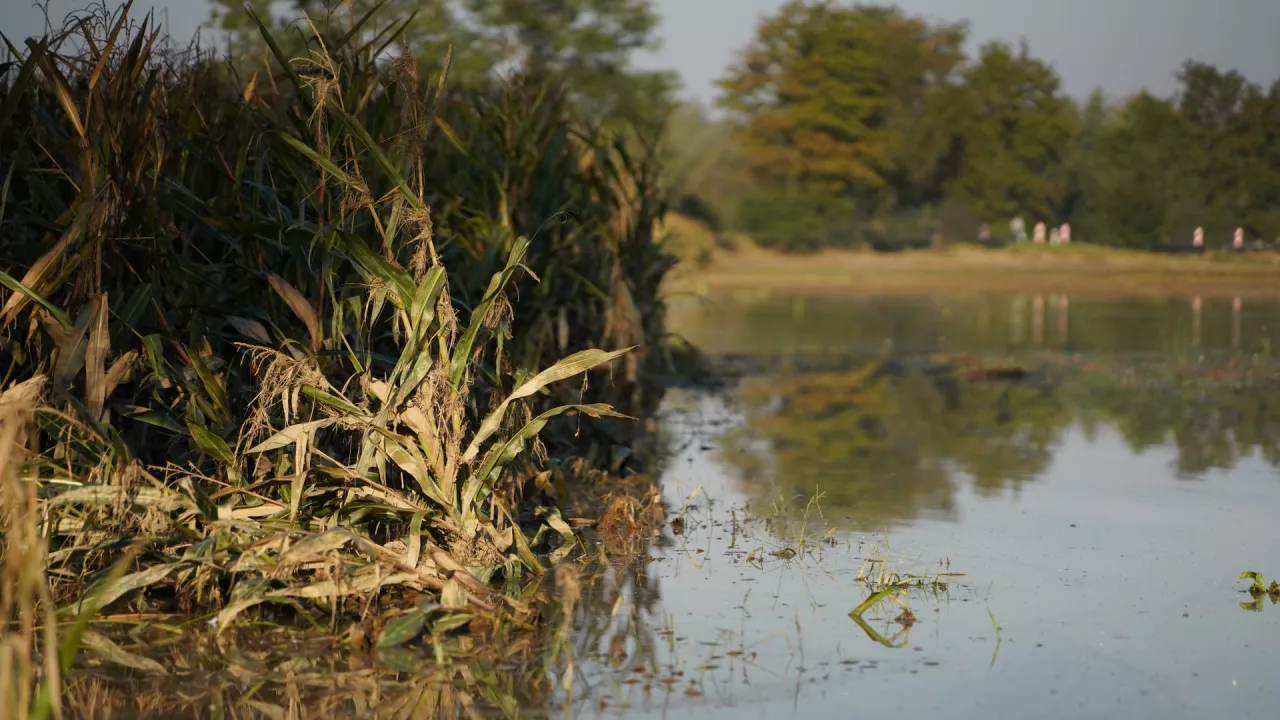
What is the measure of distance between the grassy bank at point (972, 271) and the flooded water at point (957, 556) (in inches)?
876

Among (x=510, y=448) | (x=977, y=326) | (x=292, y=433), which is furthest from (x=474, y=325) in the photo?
(x=977, y=326)

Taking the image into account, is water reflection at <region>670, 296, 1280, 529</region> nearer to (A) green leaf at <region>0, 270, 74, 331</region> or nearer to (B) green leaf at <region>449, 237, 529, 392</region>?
(B) green leaf at <region>449, 237, 529, 392</region>

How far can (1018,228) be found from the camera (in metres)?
56.8

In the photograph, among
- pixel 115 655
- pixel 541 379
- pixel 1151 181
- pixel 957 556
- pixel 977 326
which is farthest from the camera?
pixel 1151 181

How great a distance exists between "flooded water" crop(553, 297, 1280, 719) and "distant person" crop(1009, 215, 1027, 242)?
139ft

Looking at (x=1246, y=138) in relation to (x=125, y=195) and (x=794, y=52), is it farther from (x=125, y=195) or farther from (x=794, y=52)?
(x=125, y=195)

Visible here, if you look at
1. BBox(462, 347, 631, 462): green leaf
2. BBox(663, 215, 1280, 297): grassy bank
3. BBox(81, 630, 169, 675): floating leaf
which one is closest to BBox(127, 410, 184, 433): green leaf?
BBox(81, 630, 169, 675): floating leaf

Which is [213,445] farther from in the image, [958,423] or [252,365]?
[958,423]

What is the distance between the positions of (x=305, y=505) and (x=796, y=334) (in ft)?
55.9

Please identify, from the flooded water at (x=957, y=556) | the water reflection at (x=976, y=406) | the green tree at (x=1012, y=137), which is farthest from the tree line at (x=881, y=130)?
the flooded water at (x=957, y=556)

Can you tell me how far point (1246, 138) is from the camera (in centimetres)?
4228

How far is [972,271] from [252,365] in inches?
1512

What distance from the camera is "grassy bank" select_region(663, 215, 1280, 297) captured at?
37.5 metres

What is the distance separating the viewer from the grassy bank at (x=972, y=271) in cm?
3750
